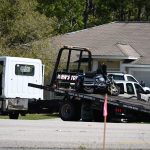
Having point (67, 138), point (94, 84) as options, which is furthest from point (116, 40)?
point (67, 138)

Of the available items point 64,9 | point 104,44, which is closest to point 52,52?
point 104,44

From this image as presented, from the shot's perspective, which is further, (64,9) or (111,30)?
(64,9)

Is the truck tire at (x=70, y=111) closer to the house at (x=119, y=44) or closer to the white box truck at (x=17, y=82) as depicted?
the white box truck at (x=17, y=82)

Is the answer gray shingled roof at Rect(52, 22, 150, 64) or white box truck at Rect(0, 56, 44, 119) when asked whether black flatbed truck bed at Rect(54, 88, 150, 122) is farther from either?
gray shingled roof at Rect(52, 22, 150, 64)

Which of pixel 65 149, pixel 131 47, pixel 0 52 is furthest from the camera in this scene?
pixel 131 47

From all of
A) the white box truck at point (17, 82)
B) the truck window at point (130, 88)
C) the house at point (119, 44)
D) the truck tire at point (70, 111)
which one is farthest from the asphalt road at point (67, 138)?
the house at point (119, 44)

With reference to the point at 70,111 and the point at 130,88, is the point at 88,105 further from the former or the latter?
the point at 130,88

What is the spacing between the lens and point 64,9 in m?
53.2

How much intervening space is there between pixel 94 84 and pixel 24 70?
436 cm

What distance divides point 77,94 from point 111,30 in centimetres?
2206

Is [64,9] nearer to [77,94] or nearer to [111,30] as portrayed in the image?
[111,30]

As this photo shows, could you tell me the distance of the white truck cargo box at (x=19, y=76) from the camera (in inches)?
1001

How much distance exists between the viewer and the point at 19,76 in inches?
1021

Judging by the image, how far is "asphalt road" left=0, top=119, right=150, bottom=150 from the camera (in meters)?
13.6
